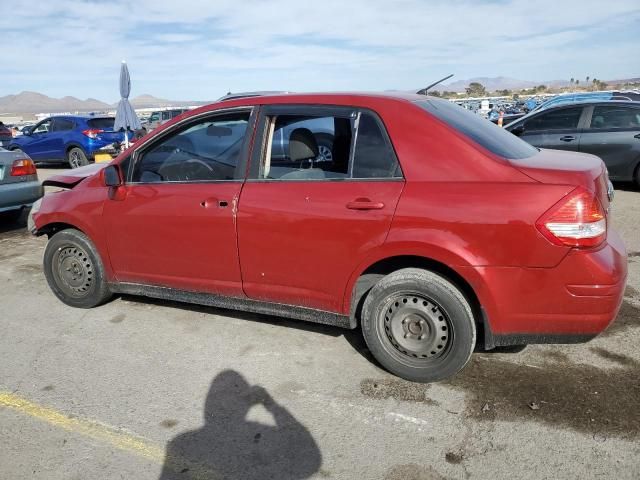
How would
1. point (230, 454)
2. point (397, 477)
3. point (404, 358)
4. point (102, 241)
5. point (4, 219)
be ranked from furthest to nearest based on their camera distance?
point (4, 219) < point (102, 241) < point (404, 358) < point (230, 454) < point (397, 477)

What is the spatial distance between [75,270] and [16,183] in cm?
370

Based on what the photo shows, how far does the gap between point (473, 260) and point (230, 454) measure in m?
1.66

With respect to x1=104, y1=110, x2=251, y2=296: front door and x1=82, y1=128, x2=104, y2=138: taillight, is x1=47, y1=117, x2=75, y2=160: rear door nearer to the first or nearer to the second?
x1=82, y1=128, x2=104, y2=138: taillight

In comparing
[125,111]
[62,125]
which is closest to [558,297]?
[125,111]

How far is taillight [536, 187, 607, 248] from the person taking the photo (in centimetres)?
280

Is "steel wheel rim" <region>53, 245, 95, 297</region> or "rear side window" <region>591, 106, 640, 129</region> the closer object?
"steel wheel rim" <region>53, 245, 95, 297</region>

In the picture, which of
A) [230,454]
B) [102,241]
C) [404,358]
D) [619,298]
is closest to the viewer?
[230,454]

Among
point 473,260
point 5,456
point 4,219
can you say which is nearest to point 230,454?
point 5,456

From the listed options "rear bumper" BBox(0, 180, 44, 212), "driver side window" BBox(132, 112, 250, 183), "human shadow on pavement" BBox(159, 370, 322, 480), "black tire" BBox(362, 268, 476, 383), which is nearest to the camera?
"human shadow on pavement" BBox(159, 370, 322, 480)

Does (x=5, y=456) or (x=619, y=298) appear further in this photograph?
(x=619, y=298)

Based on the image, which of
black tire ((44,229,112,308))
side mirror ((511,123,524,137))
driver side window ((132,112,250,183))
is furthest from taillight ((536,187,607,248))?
side mirror ((511,123,524,137))

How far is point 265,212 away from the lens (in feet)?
11.5

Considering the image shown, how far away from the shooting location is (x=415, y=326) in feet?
10.7

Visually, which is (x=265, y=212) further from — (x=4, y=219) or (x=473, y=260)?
(x=4, y=219)
